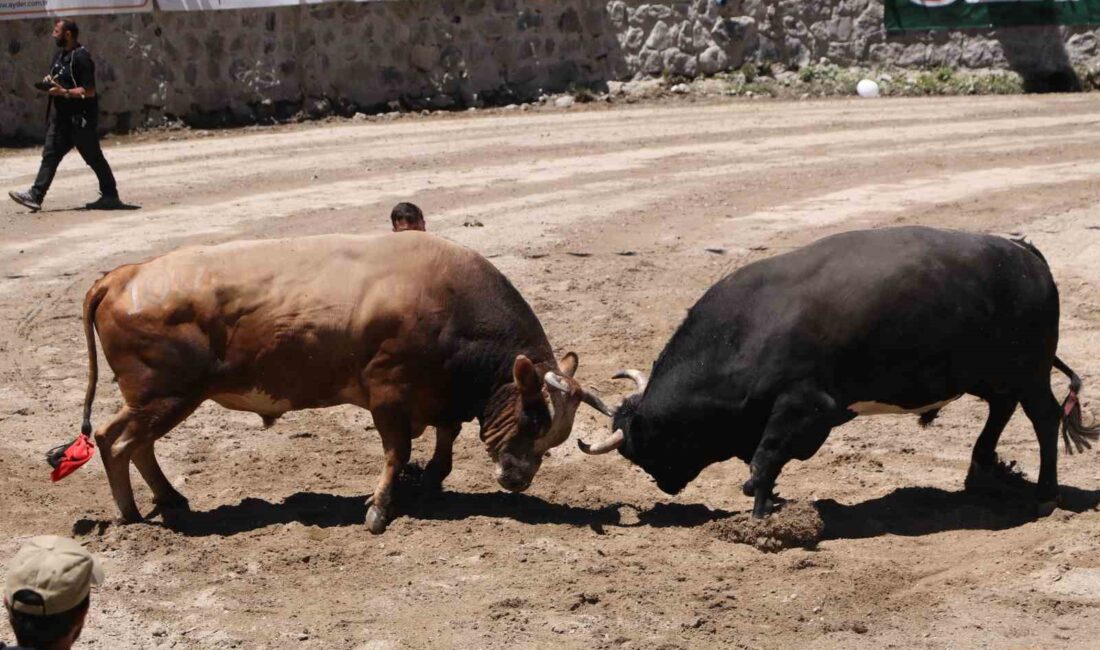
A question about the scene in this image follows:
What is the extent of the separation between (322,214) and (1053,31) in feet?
42.8


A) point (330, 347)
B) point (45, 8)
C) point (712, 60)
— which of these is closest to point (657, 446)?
point (330, 347)

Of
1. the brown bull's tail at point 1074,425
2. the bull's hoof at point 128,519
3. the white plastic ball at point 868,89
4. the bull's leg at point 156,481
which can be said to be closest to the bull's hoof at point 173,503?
the bull's leg at point 156,481

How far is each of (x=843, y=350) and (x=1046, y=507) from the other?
1.45 meters

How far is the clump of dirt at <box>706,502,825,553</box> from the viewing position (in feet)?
25.1

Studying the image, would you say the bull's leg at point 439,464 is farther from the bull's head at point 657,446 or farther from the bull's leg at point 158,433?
the bull's leg at point 158,433

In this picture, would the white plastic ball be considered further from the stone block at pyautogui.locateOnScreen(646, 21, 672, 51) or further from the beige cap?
the beige cap

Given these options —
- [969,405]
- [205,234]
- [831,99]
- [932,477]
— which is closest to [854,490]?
[932,477]

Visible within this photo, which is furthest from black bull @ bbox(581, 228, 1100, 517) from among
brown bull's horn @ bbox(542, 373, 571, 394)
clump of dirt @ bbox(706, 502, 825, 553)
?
brown bull's horn @ bbox(542, 373, 571, 394)

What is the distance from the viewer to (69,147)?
16.3m

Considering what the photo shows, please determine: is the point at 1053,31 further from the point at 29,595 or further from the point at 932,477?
the point at 29,595

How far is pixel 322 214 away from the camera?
15422 mm

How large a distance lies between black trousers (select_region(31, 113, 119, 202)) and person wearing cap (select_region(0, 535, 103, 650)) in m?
12.5

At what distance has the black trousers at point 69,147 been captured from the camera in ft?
52.7

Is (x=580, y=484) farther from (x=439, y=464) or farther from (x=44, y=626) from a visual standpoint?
(x=44, y=626)
